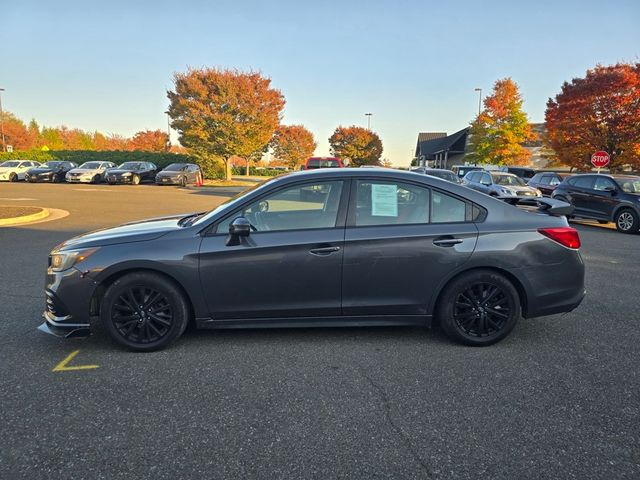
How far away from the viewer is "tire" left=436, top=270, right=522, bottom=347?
12.5 feet

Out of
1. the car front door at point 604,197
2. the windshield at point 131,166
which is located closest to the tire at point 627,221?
the car front door at point 604,197

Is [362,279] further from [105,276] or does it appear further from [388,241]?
[105,276]

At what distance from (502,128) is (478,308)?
108ft

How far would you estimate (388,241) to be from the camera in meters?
3.72

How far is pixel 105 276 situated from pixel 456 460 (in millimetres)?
3005

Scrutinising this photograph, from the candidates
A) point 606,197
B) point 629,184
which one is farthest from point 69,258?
point 629,184

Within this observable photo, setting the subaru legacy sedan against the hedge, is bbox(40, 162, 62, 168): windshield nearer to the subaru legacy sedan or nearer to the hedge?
the hedge

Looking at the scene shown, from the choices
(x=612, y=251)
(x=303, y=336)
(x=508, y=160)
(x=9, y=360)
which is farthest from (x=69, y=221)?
(x=508, y=160)

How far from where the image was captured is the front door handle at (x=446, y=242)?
3.75 metres

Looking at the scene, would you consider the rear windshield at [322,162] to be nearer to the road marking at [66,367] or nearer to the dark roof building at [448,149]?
the road marking at [66,367]

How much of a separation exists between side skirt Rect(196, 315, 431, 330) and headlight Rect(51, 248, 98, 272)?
3.58 feet

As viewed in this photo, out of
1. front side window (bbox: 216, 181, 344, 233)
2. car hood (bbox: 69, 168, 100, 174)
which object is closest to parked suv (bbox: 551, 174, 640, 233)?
front side window (bbox: 216, 181, 344, 233)

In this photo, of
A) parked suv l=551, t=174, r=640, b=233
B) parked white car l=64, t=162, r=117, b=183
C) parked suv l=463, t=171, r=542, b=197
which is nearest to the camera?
parked suv l=551, t=174, r=640, b=233

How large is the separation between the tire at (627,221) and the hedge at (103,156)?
33176mm
